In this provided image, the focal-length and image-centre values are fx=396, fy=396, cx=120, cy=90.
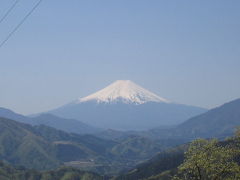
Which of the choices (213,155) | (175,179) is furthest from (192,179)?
(213,155)

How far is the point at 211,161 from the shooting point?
41.3 meters

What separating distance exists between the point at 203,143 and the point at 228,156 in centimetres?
379

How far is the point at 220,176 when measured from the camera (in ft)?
136

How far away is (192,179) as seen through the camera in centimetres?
4506

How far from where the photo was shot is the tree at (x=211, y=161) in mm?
40594

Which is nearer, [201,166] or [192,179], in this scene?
[201,166]

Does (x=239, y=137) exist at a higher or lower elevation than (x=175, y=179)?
higher

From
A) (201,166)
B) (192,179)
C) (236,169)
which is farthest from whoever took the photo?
(192,179)

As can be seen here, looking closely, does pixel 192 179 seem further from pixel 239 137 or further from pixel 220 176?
pixel 239 137

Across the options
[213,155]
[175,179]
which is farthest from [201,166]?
[175,179]

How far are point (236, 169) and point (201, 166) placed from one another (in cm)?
391

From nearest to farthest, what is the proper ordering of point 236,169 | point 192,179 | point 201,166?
point 236,169 → point 201,166 → point 192,179

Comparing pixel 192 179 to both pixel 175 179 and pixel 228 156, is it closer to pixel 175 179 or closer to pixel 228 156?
pixel 175 179

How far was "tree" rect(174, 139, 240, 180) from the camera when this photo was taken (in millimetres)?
40594
